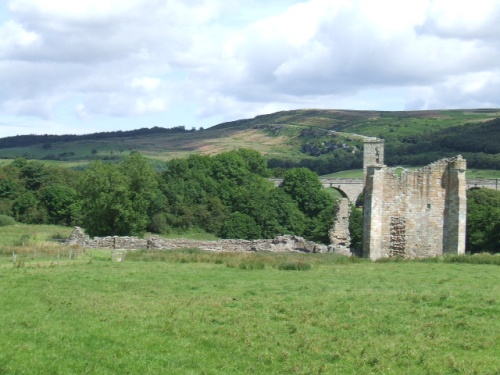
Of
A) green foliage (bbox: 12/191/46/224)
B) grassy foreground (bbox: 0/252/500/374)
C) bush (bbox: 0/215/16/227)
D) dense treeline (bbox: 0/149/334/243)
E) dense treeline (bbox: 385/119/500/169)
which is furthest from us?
dense treeline (bbox: 385/119/500/169)

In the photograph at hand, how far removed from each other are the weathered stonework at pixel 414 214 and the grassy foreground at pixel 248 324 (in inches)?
329

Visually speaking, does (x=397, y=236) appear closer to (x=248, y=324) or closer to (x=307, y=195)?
(x=248, y=324)

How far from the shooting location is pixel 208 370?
1128 centimetres

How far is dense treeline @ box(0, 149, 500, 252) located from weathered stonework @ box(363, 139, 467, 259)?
1722 cm

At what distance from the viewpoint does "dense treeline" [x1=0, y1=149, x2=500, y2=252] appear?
51281 millimetres

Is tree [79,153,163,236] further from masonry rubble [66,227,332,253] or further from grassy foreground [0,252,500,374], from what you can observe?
grassy foreground [0,252,500,374]

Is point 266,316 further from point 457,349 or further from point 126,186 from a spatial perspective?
point 126,186

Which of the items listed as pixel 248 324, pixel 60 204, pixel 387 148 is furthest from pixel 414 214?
pixel 387 148

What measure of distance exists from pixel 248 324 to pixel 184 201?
195 feet

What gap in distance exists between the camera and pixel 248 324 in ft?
46.1

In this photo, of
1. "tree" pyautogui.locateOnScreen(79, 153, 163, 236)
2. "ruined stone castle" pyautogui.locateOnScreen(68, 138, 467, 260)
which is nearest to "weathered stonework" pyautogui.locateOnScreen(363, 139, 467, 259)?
"ruined stone castle" pyautogui.locateOnScreen(68, 138, 467, 260)

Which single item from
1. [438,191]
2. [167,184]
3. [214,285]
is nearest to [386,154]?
[167,184]

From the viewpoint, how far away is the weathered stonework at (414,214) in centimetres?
3041

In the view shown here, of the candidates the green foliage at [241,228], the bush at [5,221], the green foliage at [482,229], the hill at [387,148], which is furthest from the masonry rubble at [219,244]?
the hill at [387,148]
